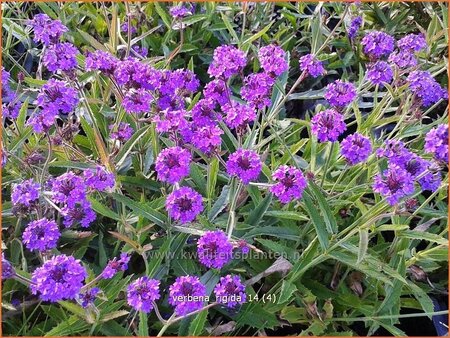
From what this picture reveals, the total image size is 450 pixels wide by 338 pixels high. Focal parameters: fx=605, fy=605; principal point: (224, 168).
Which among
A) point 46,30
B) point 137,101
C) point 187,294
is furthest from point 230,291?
point 46,30

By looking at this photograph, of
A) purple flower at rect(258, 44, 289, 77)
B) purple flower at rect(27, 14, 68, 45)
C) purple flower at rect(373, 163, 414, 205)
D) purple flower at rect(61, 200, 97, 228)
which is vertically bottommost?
purple flower at rect(61, 200, 97, 228)

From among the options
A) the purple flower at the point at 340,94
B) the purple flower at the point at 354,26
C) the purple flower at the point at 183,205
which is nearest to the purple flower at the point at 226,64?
the purple flower at the point at 340,94

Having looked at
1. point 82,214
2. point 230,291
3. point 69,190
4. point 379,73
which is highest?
point 379,73

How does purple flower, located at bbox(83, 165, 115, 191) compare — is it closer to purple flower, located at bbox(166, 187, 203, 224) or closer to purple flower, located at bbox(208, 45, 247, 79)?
purple flower, located at bbox(166, 187, 203, 224)

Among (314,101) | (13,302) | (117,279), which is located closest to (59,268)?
(117,279)

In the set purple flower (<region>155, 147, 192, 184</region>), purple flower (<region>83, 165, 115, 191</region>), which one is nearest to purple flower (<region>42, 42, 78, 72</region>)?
purple flower (<region>83, 165, 115, 191</region>)

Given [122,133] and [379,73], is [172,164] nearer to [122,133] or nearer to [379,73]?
[122,133]

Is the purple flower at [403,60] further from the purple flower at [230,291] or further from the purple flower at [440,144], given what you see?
the purple flower at [230,291]
